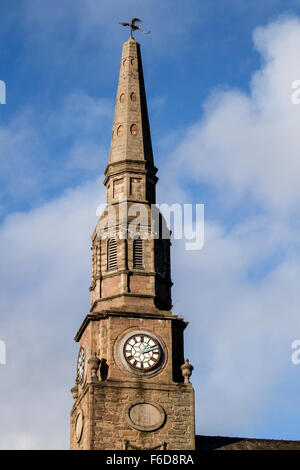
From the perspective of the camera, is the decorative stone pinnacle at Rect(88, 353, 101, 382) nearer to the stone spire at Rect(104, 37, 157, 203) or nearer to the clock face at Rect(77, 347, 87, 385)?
the clock face at Rect(77, 347, 87, 385)

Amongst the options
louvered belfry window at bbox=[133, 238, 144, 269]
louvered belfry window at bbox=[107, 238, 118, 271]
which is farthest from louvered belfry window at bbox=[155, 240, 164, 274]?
louvered belfry window at bbox=[107, 238, 118, 271]

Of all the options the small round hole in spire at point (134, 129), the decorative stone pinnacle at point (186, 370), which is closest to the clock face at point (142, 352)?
the decorative stone pinnacle at point (186, 370)

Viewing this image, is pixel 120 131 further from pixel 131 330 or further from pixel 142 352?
pixel 142 352

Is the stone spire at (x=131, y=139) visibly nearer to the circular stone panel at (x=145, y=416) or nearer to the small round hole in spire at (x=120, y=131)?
the small round hole in spire at (x=120, y=131)

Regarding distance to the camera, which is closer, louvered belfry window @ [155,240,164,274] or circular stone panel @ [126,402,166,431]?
circular stone panel @ [126,402,166,431]

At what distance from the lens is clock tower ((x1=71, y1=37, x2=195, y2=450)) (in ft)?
221

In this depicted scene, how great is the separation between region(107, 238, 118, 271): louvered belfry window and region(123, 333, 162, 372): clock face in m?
6.01

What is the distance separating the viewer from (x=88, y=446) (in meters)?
66.1

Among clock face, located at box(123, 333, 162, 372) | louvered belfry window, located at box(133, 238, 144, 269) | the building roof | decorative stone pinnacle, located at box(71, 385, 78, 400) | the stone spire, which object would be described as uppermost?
the stone spire

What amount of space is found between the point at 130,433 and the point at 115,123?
1034 inches
